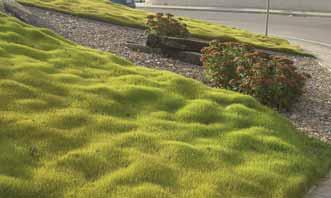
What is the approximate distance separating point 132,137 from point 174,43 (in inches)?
217

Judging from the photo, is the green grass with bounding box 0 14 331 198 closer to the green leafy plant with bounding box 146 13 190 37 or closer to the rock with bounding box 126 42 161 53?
the rock with bounding box 126 42 161 53

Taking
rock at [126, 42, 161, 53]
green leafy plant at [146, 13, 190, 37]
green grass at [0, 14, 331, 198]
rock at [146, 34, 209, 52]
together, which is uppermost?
green leafy plant at [146, 13, 190, 37]

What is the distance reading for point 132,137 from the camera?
21.1 feet

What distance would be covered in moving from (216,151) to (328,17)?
1213 inches

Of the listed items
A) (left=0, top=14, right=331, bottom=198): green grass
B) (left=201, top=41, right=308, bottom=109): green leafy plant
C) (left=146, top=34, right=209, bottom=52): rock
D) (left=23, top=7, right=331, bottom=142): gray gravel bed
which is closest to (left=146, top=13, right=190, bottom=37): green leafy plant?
(left=146, top=34, right=209, bottom=52): rock

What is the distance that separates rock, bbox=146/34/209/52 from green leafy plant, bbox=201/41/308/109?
150cm

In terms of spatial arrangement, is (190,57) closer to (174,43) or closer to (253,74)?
(174,43)

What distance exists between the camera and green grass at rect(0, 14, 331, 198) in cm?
539

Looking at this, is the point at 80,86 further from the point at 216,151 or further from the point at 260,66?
the point at 260,66

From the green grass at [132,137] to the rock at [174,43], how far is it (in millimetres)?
2654

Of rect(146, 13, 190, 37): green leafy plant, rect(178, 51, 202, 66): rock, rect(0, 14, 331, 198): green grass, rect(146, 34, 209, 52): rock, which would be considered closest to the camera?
rect(0, 14, 331, 198): green grass

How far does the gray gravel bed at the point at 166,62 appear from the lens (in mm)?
8898

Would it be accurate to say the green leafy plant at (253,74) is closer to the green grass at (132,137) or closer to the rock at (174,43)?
the green grass at (132,137)

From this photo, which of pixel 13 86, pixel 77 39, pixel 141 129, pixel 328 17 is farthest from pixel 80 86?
pixel 328 17
